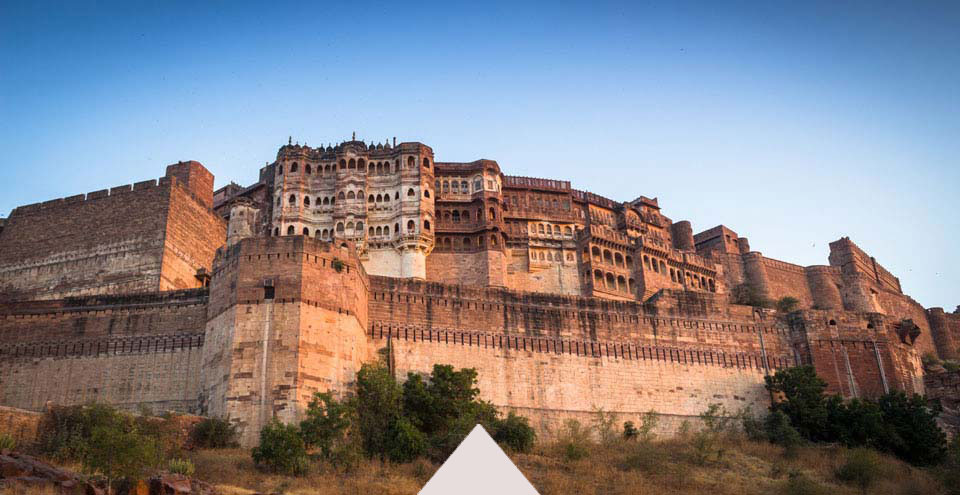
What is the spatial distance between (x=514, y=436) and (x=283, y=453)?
8.54 metres

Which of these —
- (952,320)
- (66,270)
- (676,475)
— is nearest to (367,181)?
(66,270)

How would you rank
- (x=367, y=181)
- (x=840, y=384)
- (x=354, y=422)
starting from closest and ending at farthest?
(x=354, y=422) → (x=840, y=384) → (x=367, y=181)

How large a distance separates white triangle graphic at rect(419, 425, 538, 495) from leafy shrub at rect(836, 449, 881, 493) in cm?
1778

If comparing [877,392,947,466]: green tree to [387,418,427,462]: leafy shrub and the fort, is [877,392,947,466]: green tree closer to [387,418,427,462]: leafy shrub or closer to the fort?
the fort

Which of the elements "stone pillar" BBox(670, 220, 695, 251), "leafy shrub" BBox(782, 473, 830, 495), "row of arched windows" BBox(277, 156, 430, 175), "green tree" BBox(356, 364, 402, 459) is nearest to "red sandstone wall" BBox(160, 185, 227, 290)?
"row of arched windows" BBox(277, 156, 430, 175)

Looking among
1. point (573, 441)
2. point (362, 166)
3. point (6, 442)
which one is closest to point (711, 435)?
point (573, 441)

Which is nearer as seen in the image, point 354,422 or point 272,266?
point 354,422

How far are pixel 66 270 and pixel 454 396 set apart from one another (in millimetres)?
24347

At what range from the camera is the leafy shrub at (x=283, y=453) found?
80.4 feet

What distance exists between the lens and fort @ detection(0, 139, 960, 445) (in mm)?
31219

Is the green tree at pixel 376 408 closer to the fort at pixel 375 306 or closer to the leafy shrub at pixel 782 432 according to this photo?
the fort at pixel 375 306

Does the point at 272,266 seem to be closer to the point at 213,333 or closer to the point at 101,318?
the point at 213,333

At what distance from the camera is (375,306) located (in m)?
35.6

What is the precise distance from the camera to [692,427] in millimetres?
37562
